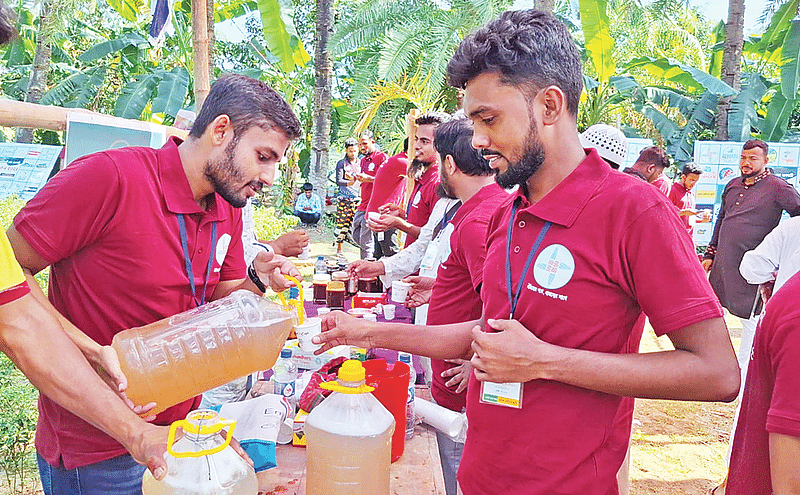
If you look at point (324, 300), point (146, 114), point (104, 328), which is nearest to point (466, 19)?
point (146, 114)

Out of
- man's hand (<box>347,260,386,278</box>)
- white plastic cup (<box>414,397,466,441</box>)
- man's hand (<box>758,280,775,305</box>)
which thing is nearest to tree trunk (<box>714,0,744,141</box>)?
man's hand (<box>758,280,775,305</box>)

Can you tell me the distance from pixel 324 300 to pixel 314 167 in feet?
29.0

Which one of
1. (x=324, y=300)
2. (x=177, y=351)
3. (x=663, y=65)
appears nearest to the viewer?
(x=177, y=351)

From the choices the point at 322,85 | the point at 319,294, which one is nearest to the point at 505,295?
the point at 319,294

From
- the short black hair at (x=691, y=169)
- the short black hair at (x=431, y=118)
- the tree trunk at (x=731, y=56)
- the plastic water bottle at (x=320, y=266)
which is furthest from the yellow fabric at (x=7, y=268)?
the tree trunk at (x=731, y=56)

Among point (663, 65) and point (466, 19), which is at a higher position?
point (466, 19)

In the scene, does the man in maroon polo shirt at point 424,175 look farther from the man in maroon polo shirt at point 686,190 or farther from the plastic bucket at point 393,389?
the man in maroon polo shirt at point 686,190

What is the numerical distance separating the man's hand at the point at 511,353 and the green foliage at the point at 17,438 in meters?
3.24

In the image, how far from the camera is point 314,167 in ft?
41.8

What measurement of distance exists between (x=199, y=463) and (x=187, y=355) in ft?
2.31

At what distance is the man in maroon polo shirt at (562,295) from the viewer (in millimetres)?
1317

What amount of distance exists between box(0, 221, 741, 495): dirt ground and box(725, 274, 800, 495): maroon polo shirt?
9.22 feet

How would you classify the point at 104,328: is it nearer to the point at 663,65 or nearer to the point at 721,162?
the point at 721,162

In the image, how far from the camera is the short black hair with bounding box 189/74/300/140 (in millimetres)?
2033
